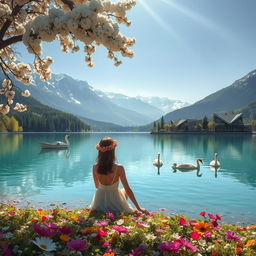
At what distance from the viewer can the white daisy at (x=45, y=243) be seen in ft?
16.0

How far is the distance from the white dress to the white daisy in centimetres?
288

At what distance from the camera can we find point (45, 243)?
200 inches

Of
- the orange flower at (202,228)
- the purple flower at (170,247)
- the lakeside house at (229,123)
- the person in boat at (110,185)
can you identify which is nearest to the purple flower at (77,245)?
the purple flower at (170,247)

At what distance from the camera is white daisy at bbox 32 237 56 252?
4871mm

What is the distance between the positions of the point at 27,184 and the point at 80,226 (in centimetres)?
1803

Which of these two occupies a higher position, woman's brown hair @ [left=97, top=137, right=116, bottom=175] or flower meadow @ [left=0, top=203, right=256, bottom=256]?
woman's brown hair @ [left=97, top=137, right=116, bottom=175]

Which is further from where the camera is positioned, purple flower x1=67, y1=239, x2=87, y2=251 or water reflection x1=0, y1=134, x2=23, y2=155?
water reflection x1=0, y1=134, x2=23, y2=155

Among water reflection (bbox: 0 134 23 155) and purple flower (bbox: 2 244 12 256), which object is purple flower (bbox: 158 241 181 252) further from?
water reflection (bbox: 0 134 23 155)

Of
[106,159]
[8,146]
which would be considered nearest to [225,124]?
[8,146]

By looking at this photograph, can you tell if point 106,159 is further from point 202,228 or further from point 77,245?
point 77,245

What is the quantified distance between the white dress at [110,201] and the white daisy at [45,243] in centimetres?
288

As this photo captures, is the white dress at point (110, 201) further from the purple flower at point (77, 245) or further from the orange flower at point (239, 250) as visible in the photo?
the orange flower at point (239, 250)

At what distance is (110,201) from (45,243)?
310 cm

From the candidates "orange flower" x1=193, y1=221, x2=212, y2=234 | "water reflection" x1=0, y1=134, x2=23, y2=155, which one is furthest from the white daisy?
"water reflection" x1=0, y1=134, x2=23, y2=155
